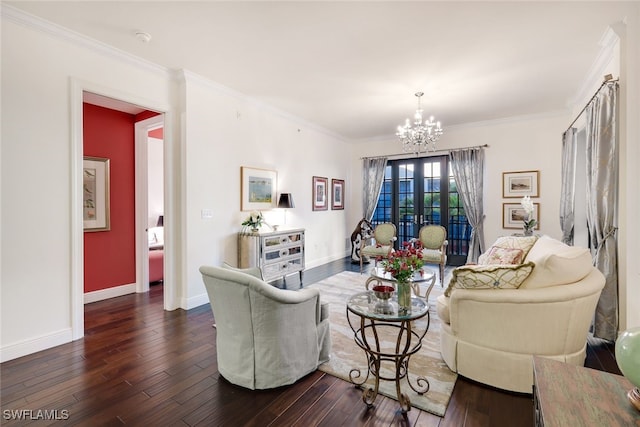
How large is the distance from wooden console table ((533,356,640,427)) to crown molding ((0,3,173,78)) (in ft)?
14.4

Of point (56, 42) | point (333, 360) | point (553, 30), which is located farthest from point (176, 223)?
point (553, 30)

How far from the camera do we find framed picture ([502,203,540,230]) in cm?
541

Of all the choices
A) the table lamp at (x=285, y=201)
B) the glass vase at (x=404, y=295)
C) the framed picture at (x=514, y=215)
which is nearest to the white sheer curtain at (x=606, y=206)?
the glass vase at (x=404, y=295)

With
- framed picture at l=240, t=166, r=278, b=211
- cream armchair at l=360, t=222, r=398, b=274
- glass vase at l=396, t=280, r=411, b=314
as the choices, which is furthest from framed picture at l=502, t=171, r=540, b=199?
glass vase at l=396, t=280, r=411, b=314

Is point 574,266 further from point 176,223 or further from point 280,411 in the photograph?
point 176,223

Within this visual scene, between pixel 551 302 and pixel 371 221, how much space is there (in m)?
5.32

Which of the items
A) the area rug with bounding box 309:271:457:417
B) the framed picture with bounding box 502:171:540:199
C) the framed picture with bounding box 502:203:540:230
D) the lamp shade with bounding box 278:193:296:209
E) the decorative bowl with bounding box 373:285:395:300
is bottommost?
the area rug with bounding box 309:271:457:417

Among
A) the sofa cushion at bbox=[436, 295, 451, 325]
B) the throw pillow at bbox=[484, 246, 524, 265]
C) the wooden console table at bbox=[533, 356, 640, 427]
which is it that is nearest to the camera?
the wooden console table at bbox=[533, 356, 640, 427]

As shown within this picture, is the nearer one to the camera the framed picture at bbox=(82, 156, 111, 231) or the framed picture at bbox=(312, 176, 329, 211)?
the framed picture at bbox=(82, 156, 111, 231)

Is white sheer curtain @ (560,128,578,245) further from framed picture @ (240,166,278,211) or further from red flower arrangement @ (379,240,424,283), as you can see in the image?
framed picture @ (240,166,278,211)

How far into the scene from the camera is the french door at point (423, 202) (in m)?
6.32

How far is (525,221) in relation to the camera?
5.29 meters

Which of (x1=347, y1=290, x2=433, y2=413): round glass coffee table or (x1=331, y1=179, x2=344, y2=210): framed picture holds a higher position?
(x1=331, y1=179, x2=344, y2=210): framed picture

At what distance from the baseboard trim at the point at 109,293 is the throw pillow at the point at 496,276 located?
181 inches
